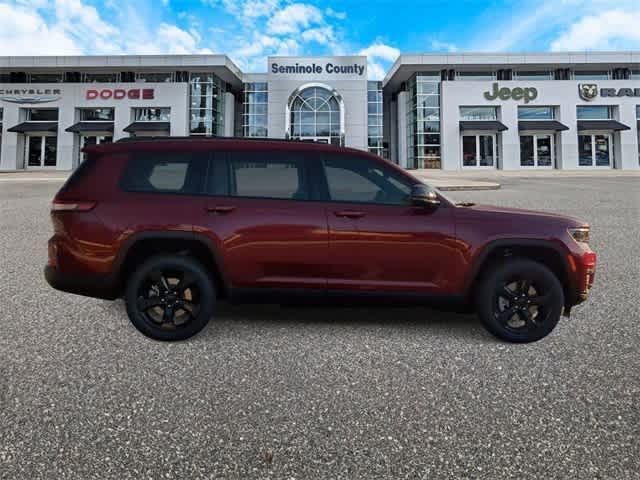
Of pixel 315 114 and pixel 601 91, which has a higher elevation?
pixel 601 91

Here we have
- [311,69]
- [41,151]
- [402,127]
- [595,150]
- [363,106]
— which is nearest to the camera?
[311,69]

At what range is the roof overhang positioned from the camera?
4012 cm

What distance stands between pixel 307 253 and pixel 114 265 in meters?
1.71

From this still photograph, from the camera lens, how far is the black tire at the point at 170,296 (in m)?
3.52

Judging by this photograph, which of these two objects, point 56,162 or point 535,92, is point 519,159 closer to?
point 535,92

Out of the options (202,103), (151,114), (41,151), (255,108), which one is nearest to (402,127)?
(255,108)

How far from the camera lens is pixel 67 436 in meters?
2.22

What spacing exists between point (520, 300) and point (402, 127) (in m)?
45.0

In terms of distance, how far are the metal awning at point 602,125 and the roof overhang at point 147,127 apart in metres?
41.3

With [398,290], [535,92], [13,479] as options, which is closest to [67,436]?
[13,479]

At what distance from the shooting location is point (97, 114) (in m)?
41.9

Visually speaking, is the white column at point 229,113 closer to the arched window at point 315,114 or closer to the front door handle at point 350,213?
the arched window at point 315,114

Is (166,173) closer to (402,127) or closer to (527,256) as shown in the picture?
(527,256)

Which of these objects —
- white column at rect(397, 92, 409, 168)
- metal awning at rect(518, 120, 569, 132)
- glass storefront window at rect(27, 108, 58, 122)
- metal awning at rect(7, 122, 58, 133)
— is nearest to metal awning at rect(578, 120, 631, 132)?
metal awning at rect(518, 120, 569, 132)
